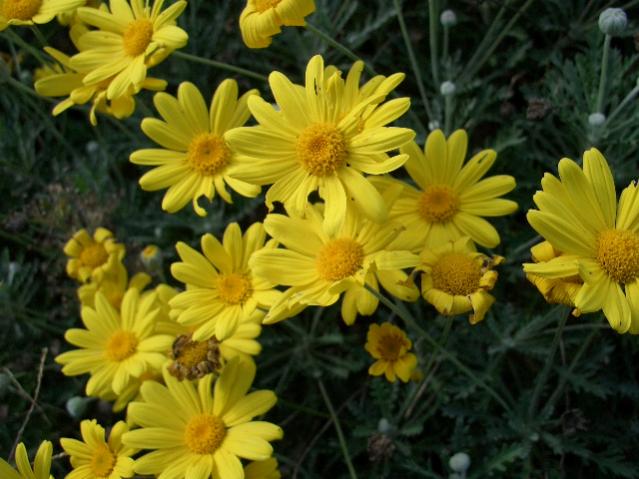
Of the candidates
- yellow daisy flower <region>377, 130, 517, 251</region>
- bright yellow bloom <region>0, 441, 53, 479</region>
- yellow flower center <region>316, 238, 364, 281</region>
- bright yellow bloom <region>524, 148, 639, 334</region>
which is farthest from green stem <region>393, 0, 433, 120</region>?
bright yellow bloom <region>0, 441, 53, 479</region>

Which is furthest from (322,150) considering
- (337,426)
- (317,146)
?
(337,426)

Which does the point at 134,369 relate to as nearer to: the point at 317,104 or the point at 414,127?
the point at 317,104

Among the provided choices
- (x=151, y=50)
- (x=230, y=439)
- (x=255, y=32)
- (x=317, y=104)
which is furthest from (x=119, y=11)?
(x=230, y=439)

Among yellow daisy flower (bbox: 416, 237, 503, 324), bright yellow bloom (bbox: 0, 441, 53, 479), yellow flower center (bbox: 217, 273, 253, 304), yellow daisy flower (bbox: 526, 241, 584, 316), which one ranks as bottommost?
bright yellow bloom (bbox: 0, 441, 53, 479)

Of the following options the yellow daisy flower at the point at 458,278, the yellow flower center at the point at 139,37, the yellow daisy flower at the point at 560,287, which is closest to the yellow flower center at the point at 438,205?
the yellow daisy flower at the point at 458,278

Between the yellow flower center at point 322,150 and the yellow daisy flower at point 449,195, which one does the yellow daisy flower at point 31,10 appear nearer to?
the yellow flower center at point 322,150

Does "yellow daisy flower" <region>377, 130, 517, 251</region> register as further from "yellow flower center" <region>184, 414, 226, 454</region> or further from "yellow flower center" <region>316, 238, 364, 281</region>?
"yellow flower center" <region>184, 414, 226, 454</region>

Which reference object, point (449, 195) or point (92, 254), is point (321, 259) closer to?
point (449, 195)
